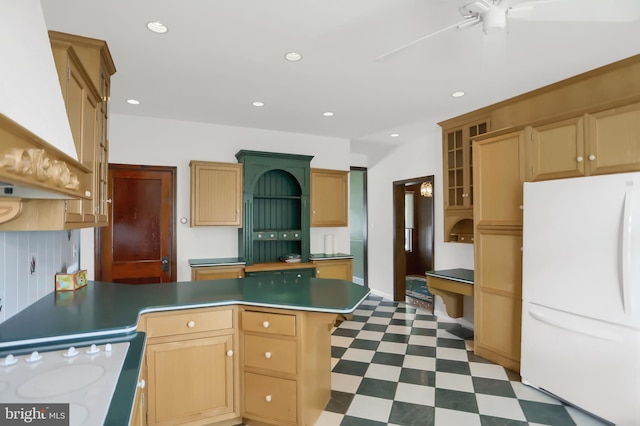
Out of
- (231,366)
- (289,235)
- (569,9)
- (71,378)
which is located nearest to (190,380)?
(231,366)

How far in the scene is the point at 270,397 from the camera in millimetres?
2082

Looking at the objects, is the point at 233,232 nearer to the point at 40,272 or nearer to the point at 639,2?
the point at 40,272

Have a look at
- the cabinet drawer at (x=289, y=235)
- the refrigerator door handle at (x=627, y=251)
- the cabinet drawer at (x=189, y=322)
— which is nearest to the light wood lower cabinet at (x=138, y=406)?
the cabinet drawer at (x=189, y=322)

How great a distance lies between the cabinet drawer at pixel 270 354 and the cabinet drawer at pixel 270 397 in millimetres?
75

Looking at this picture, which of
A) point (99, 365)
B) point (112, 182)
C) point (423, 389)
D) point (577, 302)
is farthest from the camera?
point (112, 182)

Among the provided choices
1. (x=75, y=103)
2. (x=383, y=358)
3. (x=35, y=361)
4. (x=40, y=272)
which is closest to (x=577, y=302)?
(x=383, y=358)

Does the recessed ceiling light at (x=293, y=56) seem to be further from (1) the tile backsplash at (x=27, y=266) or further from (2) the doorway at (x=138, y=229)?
(2) the doorway at (x=138, y=229)

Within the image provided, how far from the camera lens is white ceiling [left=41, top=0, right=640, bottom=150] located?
6.36 ft

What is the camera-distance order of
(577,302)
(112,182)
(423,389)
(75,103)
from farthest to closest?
(112,182) → (423,389) → (577,302) → (75,103)

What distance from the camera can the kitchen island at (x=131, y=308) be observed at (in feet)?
4.44

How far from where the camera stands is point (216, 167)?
12.9 ft

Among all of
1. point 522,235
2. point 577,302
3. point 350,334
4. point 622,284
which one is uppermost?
point 522,235

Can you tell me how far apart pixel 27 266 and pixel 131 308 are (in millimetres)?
586

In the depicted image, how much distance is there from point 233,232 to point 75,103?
275 centimetres
